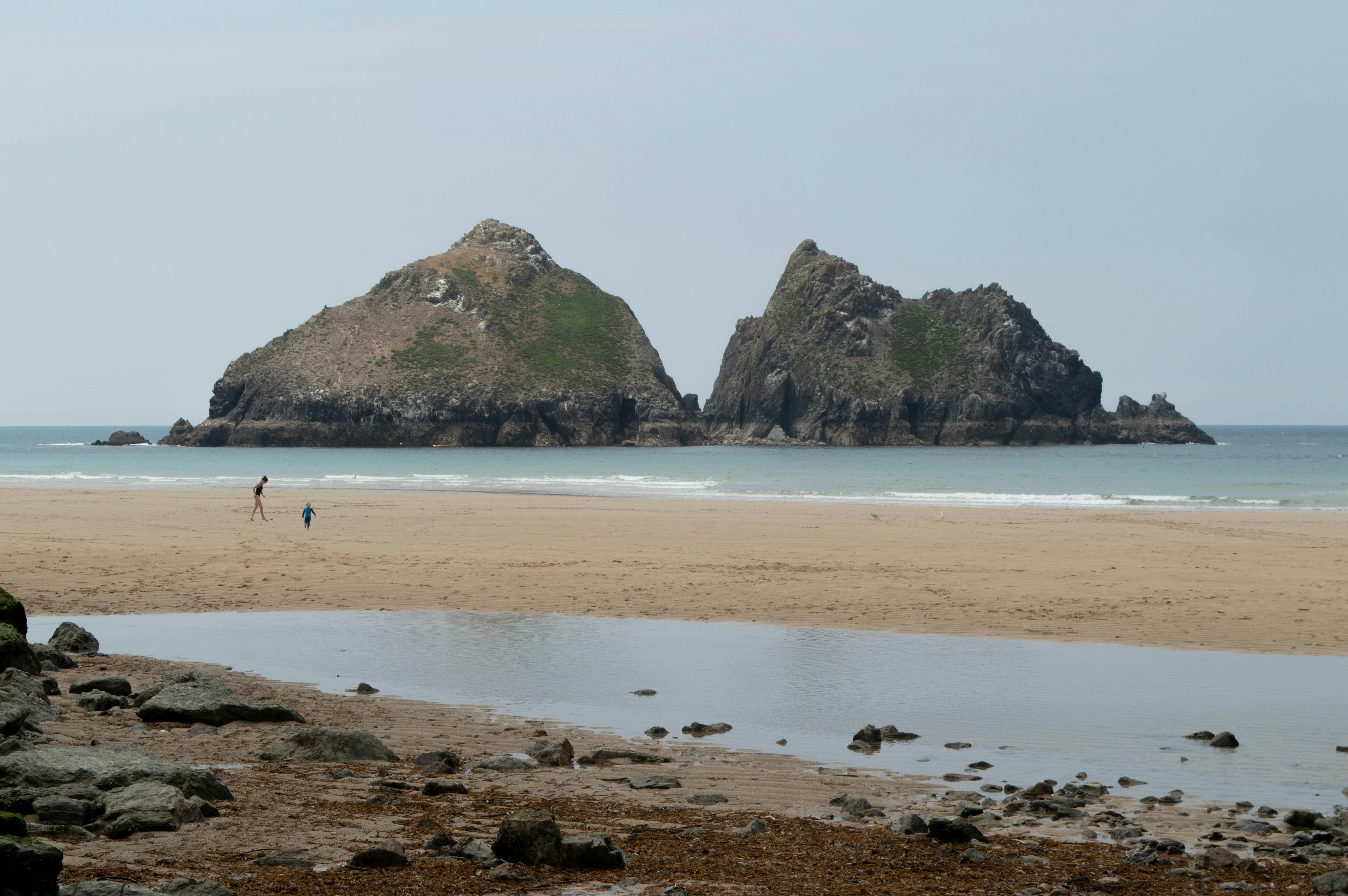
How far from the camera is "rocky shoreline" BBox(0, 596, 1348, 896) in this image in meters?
4.93

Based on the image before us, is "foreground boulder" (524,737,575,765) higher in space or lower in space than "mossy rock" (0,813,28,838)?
lower

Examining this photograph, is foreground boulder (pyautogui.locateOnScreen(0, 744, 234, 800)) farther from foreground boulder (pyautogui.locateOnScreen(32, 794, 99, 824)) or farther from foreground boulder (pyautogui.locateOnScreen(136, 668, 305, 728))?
foreground boulder (pyautogui.locateOnScreen(136, 668, 305, 728))

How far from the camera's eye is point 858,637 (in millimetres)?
13125

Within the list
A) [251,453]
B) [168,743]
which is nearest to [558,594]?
[168,743]

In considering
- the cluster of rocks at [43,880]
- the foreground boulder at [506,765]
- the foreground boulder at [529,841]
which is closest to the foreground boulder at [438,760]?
the foreground boulder at [506,765]

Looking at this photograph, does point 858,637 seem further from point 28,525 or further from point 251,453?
point 251,453

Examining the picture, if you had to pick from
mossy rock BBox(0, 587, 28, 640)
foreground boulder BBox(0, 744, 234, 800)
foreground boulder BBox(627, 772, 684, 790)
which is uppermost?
mossy rock BBox(0, 587, 28, 640)

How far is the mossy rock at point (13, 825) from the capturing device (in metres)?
4.40

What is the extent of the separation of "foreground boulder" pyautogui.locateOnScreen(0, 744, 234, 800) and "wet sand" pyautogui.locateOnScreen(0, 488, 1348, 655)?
8.89 metres

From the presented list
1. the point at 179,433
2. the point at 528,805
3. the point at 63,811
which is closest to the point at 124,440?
the point at 179,433

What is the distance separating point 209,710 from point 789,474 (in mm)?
60724

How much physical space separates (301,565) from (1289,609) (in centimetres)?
1642

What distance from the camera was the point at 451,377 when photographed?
16050 cm

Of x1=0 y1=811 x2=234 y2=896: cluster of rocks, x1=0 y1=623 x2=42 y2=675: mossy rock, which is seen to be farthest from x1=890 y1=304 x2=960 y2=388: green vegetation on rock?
x1=0 y1=811 x2=234 y2=896: cluster of rocks
